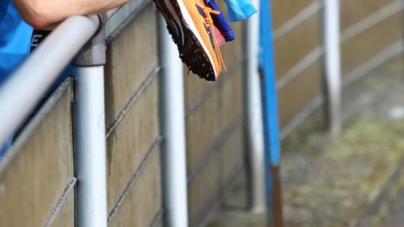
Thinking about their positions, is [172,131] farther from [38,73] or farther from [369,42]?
[369,42]

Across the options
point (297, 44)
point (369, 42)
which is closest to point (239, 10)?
point (297, 44)

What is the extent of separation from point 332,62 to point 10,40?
2.78 meters

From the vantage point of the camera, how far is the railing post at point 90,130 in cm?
171

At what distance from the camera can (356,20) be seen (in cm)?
502

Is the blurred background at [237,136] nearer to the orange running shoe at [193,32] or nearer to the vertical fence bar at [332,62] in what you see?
the vertical fence bar at [332,62]

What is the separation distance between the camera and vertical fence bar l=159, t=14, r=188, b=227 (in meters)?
2.55

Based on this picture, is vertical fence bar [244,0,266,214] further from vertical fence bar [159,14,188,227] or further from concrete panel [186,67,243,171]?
vertical fence bar [159,14,188,227]

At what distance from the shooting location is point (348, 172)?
13.2ft

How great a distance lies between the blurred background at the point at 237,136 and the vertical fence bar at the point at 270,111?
9.2 inches

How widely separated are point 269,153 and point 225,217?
18.2 inches

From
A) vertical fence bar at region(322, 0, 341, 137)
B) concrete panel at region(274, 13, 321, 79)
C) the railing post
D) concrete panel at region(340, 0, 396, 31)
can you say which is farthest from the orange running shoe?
concrete panel at region(340, 0, 396, 31)

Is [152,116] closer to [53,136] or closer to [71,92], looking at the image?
[71,92]

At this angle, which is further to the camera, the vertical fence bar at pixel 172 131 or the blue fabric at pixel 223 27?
the vertical fence bar at pixel 172 131

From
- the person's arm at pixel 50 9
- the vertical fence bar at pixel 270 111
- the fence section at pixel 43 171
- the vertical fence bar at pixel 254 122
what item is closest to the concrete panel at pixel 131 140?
the fence section at pixel 43 171
